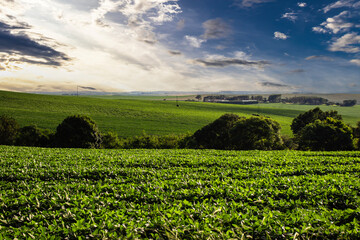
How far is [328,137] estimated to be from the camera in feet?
116

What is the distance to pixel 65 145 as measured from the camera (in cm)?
3422

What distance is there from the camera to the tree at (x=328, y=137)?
3528 centimetres

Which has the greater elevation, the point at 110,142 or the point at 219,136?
the point at 219,136

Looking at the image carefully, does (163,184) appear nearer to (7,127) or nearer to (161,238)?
(161,238)

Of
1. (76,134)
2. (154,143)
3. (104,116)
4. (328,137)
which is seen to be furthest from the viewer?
(104,116)

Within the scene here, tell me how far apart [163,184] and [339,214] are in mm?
5058

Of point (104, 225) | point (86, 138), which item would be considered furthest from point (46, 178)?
point (86, 138)

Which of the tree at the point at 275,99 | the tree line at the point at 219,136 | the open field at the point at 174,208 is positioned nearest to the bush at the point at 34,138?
the tree line at the point at 219,136

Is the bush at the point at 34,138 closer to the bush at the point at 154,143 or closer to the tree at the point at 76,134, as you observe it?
the tree at the point at 76,134

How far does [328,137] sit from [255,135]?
12415mm

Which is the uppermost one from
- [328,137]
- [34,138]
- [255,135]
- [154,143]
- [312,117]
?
[312,117]

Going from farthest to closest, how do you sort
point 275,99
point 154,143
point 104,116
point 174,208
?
point 275,99, point 104,116, point 154,143, point 174,208

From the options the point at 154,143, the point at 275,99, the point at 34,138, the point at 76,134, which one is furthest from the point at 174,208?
the point at 275,99

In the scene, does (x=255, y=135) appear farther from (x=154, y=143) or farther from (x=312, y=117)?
(x=312, y=117)
